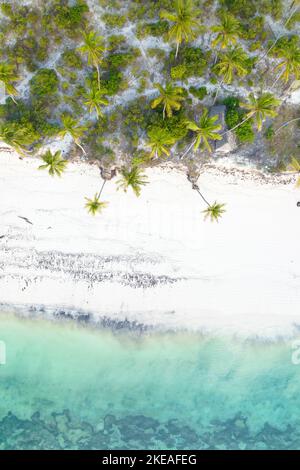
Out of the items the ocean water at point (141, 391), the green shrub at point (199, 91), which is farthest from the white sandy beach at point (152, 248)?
the green shrub at point (199, 91)

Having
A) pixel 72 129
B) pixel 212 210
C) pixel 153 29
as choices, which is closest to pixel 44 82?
pixel 72 129

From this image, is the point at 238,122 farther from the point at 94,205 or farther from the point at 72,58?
the point at 72,58

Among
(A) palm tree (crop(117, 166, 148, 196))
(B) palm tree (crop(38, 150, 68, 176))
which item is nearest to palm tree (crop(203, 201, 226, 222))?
(A) palm tree (crop(117, 166, 148, 196))

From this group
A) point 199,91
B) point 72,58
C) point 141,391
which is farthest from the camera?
point 141,391

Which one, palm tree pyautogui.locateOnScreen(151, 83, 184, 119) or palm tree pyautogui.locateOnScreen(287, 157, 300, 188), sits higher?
palm tree pyautogui.locateOnScreen(151, 83, 184, 119)

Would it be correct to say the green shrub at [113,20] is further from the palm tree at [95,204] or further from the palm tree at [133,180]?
the palm tree at [95,204]

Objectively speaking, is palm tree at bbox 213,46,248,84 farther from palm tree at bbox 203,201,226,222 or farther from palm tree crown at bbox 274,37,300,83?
palm tree at bbox 203,201,226,222

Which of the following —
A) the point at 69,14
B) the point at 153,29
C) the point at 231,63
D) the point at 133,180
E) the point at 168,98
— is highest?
the point at 69,14
